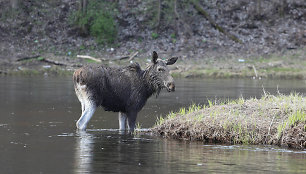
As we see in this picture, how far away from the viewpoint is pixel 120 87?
585 inches

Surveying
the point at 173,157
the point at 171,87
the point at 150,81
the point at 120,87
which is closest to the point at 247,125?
the point at 171,87

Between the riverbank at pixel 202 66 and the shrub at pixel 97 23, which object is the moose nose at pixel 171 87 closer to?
the riverbank at pixel 202 66

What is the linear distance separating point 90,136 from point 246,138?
134 inches

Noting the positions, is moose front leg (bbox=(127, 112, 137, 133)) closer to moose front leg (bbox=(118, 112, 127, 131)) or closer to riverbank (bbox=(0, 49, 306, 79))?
moose front leg (bbox=(118, 112, 127, 131))

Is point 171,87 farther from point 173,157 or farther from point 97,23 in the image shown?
point 97,23

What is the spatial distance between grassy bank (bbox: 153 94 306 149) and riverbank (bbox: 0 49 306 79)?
23.4 meters

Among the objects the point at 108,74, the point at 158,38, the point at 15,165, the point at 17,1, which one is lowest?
the point at 15,165

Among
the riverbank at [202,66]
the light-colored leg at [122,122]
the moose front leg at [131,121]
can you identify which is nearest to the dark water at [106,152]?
the light-colored leg at [122,122]

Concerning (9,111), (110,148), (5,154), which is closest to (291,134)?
(110,148)

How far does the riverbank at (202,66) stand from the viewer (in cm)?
3753

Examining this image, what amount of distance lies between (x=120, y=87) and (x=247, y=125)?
335cm

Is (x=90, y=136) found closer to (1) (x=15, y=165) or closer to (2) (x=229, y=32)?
(1) (x=15, y=165)

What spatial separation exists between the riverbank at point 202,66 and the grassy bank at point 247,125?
23.4m

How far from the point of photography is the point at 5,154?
36.6 feet
